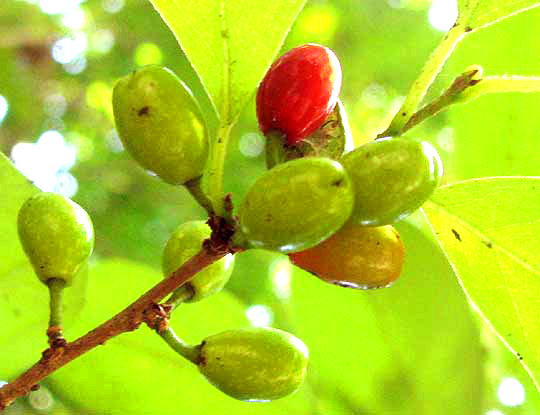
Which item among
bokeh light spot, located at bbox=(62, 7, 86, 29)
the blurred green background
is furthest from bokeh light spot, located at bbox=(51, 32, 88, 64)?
the blurred green background

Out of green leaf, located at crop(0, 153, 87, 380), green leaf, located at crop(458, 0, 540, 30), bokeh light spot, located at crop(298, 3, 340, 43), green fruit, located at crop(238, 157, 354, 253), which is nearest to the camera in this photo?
green fruit, located at crop(238, 157, 354, 253)

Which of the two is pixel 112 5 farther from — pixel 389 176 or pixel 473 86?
pixel 389 176

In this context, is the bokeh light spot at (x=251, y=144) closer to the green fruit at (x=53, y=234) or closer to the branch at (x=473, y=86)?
the green fruit at (x=53, y=234)

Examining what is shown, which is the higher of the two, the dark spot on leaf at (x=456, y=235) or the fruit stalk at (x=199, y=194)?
the fruit stalk at (x=199, y=194)

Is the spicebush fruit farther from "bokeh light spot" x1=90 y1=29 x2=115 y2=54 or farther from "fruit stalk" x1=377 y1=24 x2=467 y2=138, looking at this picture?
"bokeh light spot" x1=90 y1=29 x2=115 y2=54

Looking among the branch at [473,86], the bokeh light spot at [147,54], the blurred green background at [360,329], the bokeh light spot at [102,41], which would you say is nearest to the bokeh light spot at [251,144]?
the bokeh light spot at [147,54]

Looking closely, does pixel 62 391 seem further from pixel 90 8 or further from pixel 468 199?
pixel 90 8

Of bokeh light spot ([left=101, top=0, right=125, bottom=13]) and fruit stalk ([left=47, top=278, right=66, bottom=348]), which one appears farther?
bokeh light spot ([left=101, top=0, right=125, bottom=13])

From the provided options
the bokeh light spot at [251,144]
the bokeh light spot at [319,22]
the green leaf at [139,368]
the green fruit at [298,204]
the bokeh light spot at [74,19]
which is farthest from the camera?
the bokeh light spot at [74,19]

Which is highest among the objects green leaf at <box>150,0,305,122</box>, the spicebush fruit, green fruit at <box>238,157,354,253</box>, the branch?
green leaf at <box>150,0,305,122</box>
